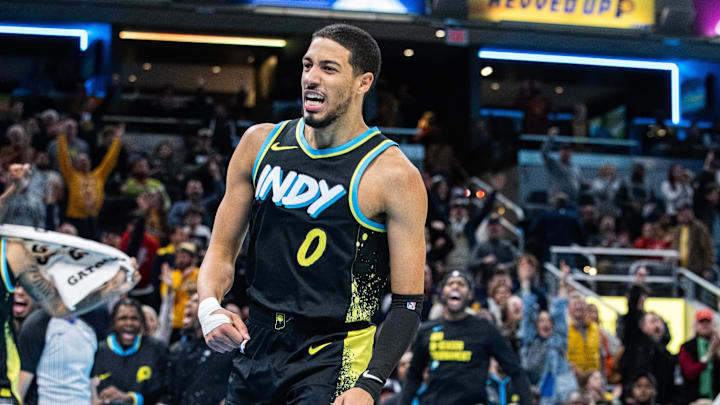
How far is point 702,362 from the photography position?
39.6 feet

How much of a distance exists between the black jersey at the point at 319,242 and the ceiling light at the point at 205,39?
17.5 meters

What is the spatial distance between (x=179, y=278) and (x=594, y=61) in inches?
554

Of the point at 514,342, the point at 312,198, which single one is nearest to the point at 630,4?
the point at 514,342

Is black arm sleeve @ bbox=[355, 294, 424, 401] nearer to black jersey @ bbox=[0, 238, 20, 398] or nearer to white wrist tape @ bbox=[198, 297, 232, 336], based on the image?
white wrist tape @ bbox=[198, 297, 232, 336]

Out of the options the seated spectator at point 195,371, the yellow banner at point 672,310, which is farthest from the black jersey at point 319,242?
the yellow banner at point 672,310

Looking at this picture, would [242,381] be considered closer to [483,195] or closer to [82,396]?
Answer: [82,396]

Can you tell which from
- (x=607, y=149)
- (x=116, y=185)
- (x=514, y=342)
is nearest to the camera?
(x=514, y=342)

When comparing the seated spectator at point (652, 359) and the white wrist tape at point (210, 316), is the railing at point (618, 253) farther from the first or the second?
the white wrist tape at point (210, 316)

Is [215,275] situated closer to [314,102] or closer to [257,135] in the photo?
[257,135]

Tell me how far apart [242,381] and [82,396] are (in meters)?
4.41

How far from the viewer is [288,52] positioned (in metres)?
22.1

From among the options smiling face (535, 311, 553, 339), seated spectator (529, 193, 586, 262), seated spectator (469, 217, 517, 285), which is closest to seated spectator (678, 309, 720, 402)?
smiling face (535, 311, 553, 339)

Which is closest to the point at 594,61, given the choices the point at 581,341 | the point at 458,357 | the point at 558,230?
the point at 558,230

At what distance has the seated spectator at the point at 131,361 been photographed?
336 inches
